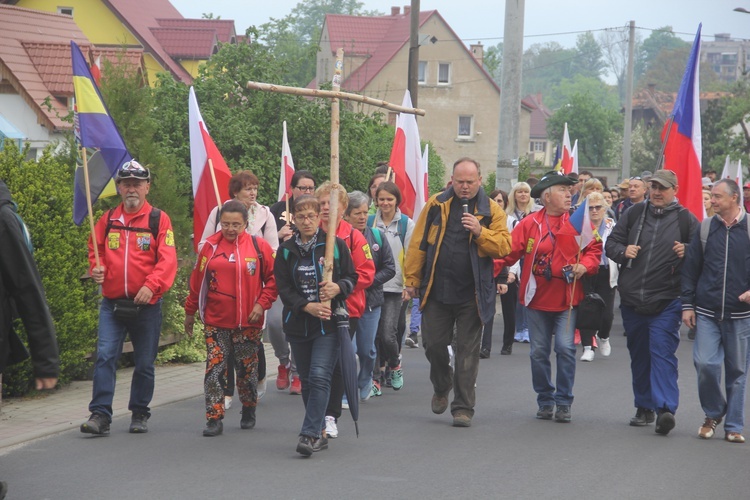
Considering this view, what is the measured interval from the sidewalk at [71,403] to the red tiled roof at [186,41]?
1681 inches

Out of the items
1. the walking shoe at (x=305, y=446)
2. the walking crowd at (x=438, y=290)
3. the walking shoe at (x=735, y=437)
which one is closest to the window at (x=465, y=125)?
the walking crowd at (x=438, y=290)

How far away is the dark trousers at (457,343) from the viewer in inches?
361

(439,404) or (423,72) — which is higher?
(423,72)

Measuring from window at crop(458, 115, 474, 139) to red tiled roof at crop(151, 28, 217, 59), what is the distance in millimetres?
18041

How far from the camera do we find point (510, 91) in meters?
19.4

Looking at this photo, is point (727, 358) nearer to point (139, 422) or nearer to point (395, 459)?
point (395, 459)

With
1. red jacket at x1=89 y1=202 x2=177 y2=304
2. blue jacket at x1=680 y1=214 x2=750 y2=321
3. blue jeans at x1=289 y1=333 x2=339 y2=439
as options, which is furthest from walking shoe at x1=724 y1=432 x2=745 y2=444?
red jacket at x1=89 y1=202 x2=177 y2=304

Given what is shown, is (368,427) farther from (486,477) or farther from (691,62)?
(691,62)

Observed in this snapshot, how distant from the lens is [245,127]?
67.5 ft

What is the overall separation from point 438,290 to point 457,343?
1.47 ft

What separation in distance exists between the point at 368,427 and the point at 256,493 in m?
2.28

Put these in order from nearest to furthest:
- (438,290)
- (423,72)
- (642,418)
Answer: (438,290) < (642,418) < (423,72)

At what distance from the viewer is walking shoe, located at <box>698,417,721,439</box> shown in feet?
28.9

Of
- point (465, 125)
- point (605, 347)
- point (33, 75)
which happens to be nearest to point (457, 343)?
point (605, 347)
